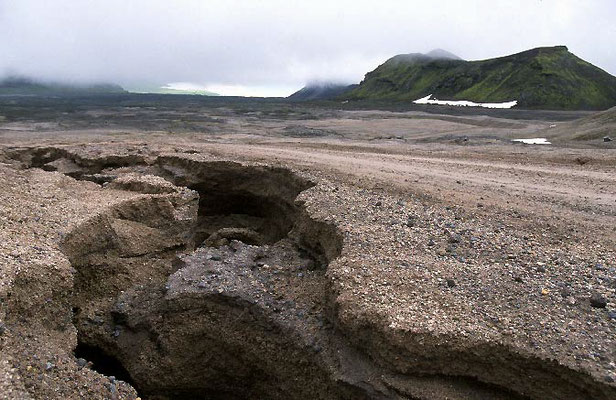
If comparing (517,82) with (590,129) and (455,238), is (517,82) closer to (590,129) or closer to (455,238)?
(590,129)

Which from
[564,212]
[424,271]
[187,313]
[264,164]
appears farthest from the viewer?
[264,164]

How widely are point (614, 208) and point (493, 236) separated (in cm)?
403

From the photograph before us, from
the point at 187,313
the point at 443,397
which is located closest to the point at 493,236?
the point at 443,397

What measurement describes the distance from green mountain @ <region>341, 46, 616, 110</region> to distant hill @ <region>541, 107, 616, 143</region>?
42333mm

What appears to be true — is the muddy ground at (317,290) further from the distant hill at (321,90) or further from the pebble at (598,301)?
the distant hill at (321,90)

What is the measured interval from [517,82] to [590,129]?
56.8m

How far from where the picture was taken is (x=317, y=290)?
8281mm

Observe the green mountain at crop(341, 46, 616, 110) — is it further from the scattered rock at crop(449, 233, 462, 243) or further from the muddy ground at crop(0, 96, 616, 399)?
the scattered rock at crop(449, 233, 462, 243)

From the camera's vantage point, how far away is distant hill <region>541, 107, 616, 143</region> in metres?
26.5

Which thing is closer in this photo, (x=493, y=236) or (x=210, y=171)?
(x=493, y=236)

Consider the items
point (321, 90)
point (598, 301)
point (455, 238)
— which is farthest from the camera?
point (321, 90)

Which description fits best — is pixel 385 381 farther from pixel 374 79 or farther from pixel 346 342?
pixel 374 79

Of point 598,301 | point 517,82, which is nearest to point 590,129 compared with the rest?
point 598,301

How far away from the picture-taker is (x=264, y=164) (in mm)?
14633
